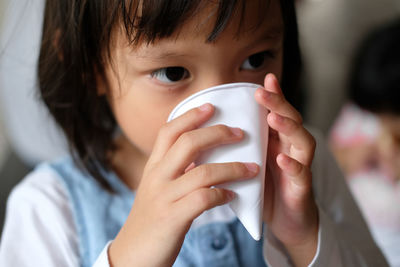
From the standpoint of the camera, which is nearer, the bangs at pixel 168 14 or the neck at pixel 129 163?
the bangs at pixel 168 14

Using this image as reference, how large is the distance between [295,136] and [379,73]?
3.69 ft

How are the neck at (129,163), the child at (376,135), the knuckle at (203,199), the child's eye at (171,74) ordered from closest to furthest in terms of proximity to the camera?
the knuckle at (203,199)
the child's eye at (171,74)
the neck at (129,163)
the child at (376,135)

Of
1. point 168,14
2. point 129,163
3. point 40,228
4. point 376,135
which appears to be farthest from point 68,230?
point 376,135

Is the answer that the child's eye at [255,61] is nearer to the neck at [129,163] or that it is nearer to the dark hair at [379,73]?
the neck at [129,163]

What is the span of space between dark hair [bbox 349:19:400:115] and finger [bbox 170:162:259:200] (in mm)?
1132

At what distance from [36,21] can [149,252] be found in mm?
772

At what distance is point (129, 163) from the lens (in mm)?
884

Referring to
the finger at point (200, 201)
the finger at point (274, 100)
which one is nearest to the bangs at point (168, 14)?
the finger at point (274, 100)

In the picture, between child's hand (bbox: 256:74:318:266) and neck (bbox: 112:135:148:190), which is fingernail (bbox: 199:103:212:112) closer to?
child's hand (bbox: 256:74:318:266)

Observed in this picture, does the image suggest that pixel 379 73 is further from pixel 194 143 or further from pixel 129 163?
pixel 194 143

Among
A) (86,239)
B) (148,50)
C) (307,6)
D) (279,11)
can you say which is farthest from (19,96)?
(307,6)

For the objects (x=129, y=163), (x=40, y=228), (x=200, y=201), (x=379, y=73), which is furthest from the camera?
(x=379, y=73)

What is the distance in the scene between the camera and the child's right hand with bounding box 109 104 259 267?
49 centimetres

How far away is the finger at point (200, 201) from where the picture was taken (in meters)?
0.49
